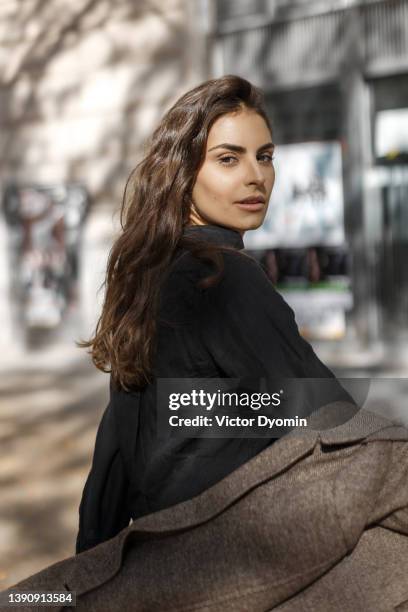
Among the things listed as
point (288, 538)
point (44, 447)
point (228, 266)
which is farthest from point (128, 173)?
point (288, 538)

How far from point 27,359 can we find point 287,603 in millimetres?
3769

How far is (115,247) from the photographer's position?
1.59m

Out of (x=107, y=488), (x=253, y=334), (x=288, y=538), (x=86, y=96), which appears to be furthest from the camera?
(x=86, y=96)

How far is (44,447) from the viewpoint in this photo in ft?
15.5

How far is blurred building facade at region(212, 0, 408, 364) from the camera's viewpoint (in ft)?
12.2

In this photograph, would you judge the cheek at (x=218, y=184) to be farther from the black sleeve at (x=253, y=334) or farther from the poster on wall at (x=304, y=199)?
the poster on wall at (x=304, y=199)

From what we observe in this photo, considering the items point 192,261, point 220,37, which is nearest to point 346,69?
point 220,37

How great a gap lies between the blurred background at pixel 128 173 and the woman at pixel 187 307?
5.12 ft

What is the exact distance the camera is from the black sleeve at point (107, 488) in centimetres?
162

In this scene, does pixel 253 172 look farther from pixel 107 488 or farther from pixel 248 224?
pixel 107 488

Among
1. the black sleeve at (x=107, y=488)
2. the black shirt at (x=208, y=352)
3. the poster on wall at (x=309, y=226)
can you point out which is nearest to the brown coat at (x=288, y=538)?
the black shirt at (x=208, y=352)

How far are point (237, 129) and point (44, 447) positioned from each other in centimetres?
342

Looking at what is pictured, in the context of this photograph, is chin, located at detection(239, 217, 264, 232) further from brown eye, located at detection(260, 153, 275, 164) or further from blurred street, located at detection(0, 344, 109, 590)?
blurred street, located at detection(0, 344, 109, 590)

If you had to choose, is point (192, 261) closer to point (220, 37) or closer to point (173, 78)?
point (220, 37)
